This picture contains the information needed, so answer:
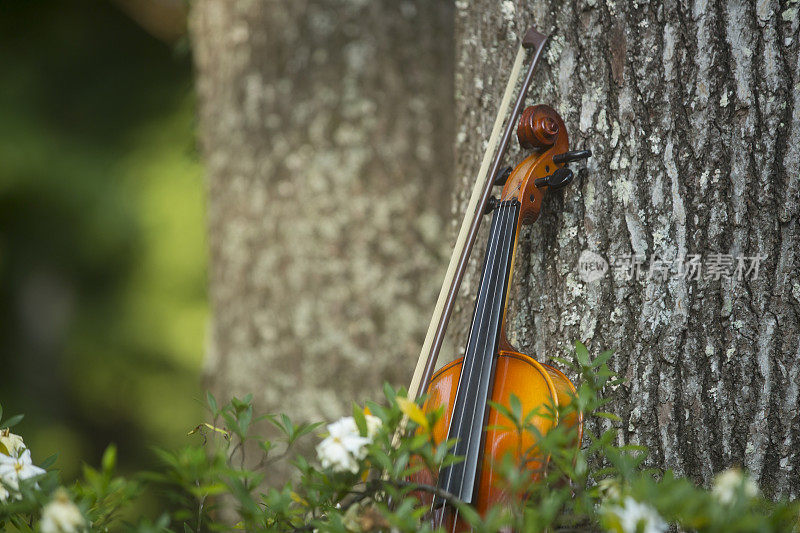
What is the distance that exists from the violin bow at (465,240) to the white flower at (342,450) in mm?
192

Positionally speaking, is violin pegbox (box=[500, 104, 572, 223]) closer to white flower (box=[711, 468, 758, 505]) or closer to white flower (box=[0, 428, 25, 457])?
white flower (box=[711, 468, 758, 505])

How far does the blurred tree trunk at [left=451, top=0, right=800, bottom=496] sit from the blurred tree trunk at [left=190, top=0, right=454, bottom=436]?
1316 millimetres

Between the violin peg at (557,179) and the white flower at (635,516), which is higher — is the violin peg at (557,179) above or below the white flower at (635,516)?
above

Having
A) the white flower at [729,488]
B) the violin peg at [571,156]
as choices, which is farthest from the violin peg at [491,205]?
the white flower at [729,488]

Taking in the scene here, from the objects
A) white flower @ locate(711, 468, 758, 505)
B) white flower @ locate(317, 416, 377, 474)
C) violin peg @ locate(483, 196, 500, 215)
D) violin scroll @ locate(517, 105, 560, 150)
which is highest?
violin scroll @ locate(517, 105, 560, 150)

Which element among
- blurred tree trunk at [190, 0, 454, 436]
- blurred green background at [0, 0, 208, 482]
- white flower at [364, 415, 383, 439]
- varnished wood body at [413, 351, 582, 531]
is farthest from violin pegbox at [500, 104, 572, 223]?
blurred green background at [0, 0, 208, 482]

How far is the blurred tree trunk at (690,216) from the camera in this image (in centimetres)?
101

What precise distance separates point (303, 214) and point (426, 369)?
1557 millimetres

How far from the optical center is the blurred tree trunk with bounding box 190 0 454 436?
93.7 inches

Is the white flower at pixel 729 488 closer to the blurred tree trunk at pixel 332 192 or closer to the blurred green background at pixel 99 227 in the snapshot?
the blurred tree trunk at pixel 332 192

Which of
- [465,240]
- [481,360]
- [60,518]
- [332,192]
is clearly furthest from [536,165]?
[332,192]

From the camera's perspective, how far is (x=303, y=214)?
242 centimetres

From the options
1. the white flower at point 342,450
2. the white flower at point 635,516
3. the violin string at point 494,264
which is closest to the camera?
the white flower at point 635,516

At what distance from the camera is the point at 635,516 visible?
0.60m
